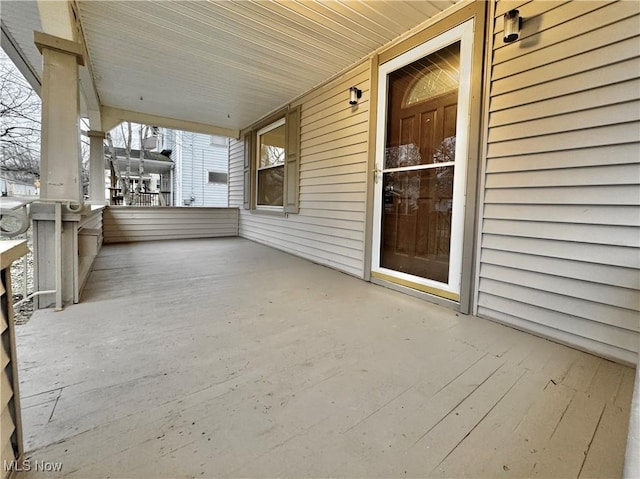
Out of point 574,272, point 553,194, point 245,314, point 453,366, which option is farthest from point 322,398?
Result: point 553,194

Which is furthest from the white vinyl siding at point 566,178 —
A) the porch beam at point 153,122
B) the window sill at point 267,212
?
the porch beam at point 153,122

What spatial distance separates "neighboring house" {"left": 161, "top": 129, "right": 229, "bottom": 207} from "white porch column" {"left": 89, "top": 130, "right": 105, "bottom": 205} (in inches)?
177

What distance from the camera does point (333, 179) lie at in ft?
13.2

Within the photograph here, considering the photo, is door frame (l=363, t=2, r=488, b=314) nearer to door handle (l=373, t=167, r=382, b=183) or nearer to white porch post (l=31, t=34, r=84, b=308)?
door handle (l=373, t=167, r=382, b=183)

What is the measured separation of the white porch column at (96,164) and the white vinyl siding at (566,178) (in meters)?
6.38

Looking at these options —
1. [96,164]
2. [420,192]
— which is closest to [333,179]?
[420,192]

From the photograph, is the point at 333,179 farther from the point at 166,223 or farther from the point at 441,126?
the point at 166,223

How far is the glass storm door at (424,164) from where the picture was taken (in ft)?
8.35

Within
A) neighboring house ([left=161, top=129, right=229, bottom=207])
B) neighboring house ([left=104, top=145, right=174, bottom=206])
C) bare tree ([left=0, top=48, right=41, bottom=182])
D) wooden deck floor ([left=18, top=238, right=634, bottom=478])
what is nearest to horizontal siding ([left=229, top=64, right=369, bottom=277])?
wooden deck floor ([left=18, top=238, right=634, bottom=478])

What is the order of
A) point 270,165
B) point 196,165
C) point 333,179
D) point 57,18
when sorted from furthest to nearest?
point 196,165 < point 270,165 < point 333,179 < point 57,18

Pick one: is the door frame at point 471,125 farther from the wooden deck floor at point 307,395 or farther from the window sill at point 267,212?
the window sill at point 267,212

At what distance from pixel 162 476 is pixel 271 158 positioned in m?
5.53

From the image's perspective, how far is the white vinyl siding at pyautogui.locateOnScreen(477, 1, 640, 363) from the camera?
1701mm

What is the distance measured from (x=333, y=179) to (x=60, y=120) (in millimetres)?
2825
